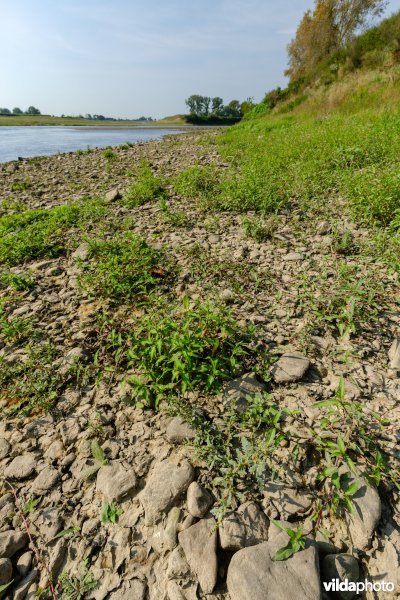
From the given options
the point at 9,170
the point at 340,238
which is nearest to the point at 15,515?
the point at 340,238

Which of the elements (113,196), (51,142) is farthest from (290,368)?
(51,142)

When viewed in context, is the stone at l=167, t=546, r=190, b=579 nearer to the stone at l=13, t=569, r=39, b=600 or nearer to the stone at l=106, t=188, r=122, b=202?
the stone at l=13, t=569, r=39, b=600

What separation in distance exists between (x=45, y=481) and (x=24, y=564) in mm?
513

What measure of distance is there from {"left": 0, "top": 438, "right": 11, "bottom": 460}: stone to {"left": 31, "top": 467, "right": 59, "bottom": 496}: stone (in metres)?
0.44

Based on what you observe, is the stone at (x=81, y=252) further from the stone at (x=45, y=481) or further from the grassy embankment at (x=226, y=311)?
the stone at (x=45, y=481)

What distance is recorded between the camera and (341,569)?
1.75 metres

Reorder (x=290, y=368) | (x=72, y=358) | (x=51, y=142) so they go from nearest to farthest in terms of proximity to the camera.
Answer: (x=290, y=368) < (x=72, y=358) < (x=51, y=142)

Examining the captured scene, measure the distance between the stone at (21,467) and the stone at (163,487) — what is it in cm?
97

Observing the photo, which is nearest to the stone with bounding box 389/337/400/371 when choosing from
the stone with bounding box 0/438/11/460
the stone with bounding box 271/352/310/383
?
the stone with bounding box 271/352/310/383

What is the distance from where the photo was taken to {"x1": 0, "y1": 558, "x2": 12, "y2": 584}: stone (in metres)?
1.94

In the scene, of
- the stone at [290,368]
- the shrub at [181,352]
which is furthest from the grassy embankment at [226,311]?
the stone at [290,368]

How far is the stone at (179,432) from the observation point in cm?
253

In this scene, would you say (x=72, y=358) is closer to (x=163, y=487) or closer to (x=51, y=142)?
(x=163, y=487)

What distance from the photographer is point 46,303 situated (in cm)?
449
